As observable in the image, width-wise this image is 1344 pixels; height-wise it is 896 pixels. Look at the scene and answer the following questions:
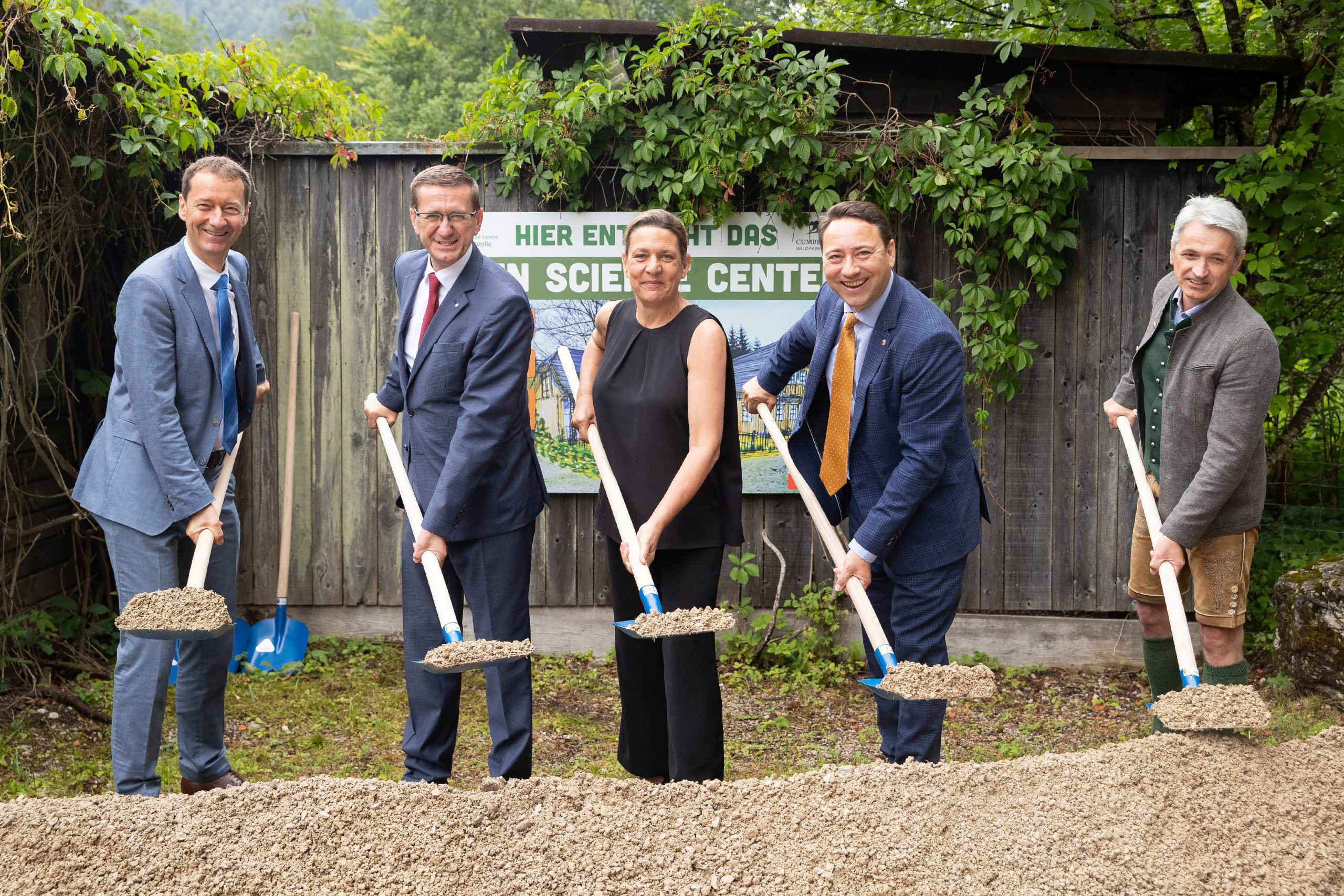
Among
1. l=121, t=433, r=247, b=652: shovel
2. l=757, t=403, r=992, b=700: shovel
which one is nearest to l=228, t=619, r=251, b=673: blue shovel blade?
l=121, t=433, r=247, b=652: shovel

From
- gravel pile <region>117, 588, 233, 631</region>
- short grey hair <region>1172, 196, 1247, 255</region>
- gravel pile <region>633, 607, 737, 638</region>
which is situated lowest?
gravel pile <region>633, 607, 737, 638</region>

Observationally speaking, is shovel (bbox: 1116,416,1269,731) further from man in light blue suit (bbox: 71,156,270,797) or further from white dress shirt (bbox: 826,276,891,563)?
man in light blue suit (bbox: 71,156,270,797)

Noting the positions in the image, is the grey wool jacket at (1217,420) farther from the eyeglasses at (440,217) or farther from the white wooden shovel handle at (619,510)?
the eyeglasses at (440,217)

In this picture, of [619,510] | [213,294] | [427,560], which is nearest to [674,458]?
[619,510]

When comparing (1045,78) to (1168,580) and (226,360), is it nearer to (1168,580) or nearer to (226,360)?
(1168,580)

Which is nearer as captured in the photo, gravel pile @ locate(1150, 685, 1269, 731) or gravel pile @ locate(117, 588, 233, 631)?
gravel pile @ locate(1150, 685, 1269, 731)

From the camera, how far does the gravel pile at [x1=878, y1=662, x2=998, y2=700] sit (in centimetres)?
247

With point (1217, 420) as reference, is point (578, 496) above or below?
below

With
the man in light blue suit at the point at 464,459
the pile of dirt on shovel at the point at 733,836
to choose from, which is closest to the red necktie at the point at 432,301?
the man in light blue suit at the point at 464,459

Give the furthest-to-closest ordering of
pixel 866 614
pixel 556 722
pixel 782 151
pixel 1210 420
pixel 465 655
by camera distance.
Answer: pixel 782 151 < pixel 556 722 < pixel 1210 420 < pixel 866 614 < pixel 465 655

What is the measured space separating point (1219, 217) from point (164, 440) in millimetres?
2904

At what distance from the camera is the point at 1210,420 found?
2.98m

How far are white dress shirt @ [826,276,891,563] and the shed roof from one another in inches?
80.9

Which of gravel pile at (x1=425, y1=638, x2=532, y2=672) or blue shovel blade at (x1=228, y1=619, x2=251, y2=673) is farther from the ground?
gravel pile at (x1=425, y1=638, x2=532, y2=672)
